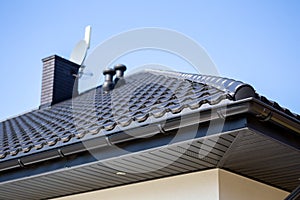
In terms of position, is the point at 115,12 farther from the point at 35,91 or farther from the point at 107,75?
the point at 35,91

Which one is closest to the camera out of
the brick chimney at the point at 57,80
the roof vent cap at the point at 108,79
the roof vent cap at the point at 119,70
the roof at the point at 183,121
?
the roof at the point at 183,121

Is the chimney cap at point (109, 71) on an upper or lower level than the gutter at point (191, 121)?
upper

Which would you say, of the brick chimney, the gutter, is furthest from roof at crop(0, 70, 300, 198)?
the brick chimney

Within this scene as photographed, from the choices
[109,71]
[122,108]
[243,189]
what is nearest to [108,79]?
[109,71]

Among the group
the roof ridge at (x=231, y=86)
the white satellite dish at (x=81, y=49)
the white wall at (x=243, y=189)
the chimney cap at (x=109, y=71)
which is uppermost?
the white satellite dish at (x=81, y=49)

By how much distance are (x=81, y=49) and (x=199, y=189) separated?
681 centimetres

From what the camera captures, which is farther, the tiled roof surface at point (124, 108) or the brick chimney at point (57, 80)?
the brick chimney at point (57, 80)

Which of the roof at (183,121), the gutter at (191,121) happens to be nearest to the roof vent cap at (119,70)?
the roof at (183,121)

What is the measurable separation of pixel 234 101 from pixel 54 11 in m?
5.44

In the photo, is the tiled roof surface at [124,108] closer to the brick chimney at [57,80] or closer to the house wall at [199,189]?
the brick chimney at [57,80]

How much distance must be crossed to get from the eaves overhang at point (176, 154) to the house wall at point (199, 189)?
100 mm

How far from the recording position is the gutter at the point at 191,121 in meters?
3.91

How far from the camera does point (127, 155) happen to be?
479 cm

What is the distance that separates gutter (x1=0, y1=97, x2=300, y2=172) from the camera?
391cm
